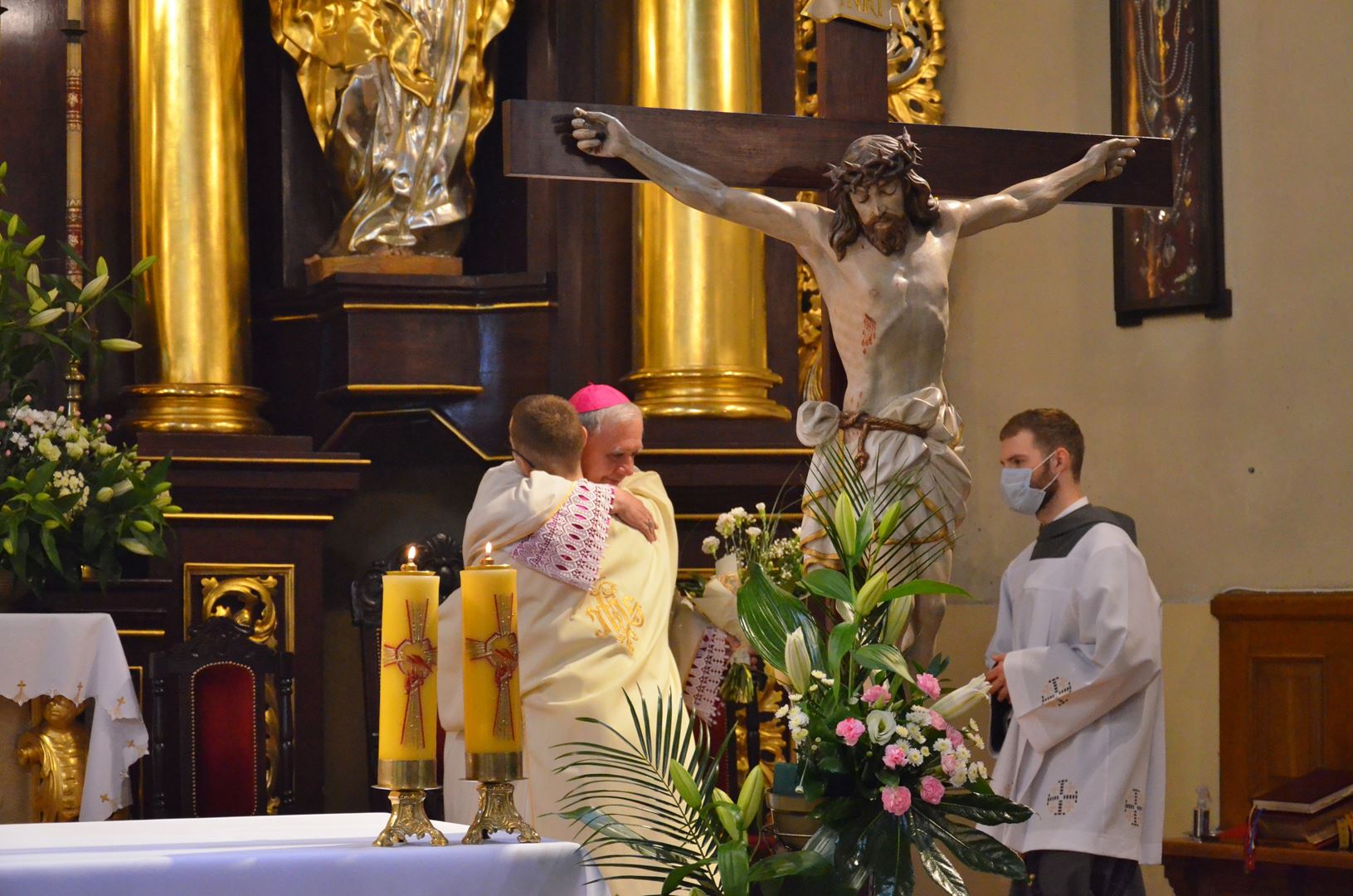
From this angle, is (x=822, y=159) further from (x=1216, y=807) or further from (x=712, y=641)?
(x=1216, y=807)

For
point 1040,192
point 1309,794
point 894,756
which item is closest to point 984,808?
point 894,756

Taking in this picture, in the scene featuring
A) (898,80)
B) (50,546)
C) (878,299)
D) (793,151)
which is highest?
(898,80)

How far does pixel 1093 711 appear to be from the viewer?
4.71 metres

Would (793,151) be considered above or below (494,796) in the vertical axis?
above

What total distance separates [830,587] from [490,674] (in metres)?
0.82

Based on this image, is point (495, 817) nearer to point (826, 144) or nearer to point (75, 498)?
point (826, 144)

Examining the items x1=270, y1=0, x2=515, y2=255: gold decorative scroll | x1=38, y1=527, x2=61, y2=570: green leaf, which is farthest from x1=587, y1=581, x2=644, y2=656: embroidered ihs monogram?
x1=270, y1=0, x2=515, y2=255: gold decorative scroll

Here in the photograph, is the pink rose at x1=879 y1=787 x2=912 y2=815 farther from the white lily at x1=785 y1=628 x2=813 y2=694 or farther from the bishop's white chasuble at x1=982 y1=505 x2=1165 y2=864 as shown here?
the bishop's white chasuble at x1=982 y1=505 x2=1165 y2=864

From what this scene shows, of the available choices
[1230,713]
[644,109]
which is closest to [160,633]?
[644,109]

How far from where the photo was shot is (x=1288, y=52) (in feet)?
22.4

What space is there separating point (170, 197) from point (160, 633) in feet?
5.55

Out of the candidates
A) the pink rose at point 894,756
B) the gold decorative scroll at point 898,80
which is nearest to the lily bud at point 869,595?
the pink rose at point 894,756

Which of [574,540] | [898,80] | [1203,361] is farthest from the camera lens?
[898,80]

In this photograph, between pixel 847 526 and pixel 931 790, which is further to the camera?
pixel 847 526
